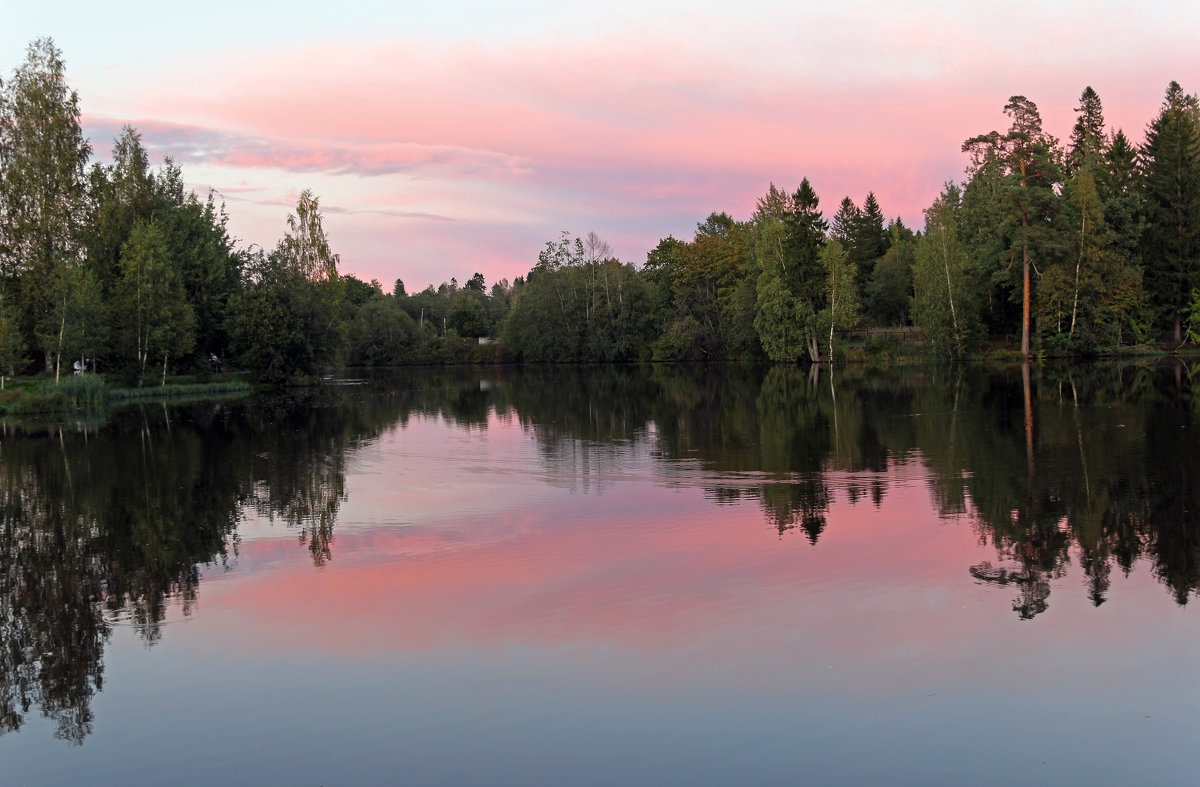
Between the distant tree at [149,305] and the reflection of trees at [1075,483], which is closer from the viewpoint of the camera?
the reflection of trees at [1075,483]

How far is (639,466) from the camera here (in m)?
18.6

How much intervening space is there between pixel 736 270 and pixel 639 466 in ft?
248

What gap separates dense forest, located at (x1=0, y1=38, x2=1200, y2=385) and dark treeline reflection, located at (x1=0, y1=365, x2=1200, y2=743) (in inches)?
580

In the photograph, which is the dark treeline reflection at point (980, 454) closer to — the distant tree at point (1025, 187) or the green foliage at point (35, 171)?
the distant tree at point (1025, 187)

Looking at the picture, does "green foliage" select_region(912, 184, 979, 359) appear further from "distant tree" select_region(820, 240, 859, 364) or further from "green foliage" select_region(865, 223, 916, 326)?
"green foliage" select_region(865, 223, 916, 326)

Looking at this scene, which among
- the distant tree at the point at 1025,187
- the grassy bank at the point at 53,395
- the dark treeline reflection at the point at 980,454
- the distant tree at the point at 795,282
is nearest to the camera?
the dark treeline reflection at the point at 980,454

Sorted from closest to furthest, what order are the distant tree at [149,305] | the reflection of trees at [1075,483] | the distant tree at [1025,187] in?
the reflection of trees at [1075,483] → the distant tree at [149,305] → the distant tree at [1025,187]

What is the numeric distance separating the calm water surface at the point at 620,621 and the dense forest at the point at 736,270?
1231 inches

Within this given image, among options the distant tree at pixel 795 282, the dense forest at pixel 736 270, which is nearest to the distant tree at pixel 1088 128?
the dense forest at pixel 736 270

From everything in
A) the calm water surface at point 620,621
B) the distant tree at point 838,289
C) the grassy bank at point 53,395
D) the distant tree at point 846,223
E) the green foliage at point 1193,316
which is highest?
the distant tree at point 846,223

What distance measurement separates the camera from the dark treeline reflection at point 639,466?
31.6 feet

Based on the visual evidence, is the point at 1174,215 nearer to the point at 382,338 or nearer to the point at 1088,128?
the point at 1088,128

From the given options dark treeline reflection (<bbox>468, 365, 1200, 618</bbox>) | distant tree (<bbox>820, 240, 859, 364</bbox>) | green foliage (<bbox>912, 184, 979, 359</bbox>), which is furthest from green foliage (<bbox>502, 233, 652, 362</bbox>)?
dark treeline reflection (<bbox>468, 365, 1200, 618</bbox>)

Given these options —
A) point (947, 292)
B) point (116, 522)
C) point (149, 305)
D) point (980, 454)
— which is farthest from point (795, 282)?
point (116, 522)
